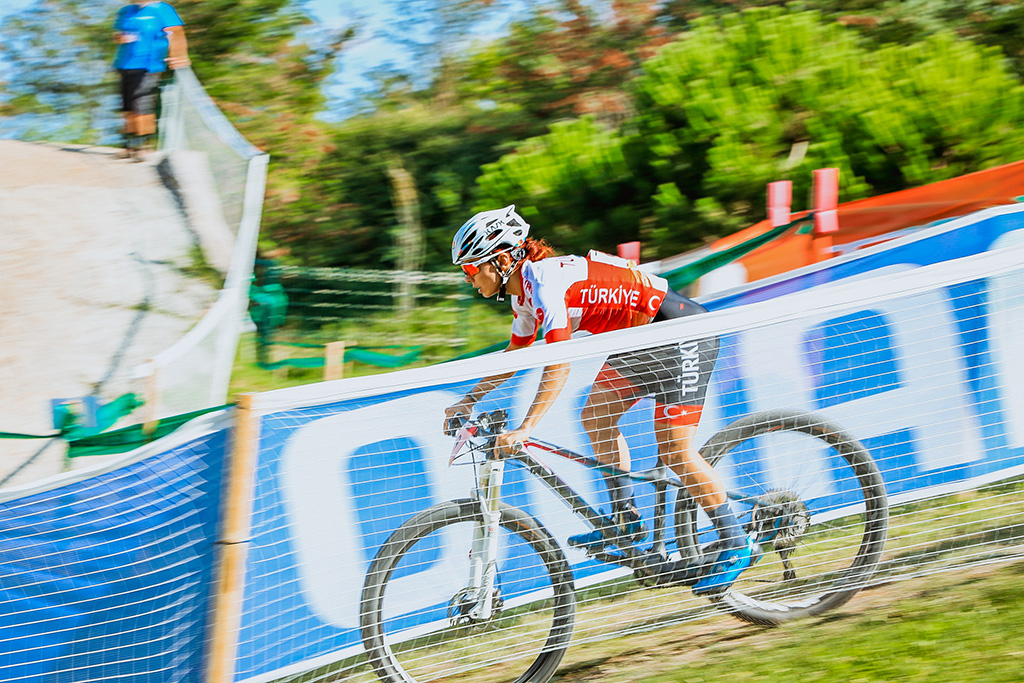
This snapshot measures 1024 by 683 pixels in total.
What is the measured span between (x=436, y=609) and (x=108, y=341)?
24.3 ft

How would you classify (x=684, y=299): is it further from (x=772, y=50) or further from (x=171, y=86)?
(x=171, y=86)

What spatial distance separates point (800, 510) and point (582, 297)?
1296mm

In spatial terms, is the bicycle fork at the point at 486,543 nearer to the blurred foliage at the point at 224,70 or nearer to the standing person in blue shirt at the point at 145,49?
the standing person in blue shirt at the point at 145,49

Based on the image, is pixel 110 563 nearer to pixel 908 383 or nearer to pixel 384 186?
pixel 908 383

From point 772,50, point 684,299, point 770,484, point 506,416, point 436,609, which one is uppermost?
point 772,50

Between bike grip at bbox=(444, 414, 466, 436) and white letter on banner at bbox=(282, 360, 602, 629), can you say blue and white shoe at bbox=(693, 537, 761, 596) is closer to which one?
white letter on banner at bbox=(282, 360, 602, 629)

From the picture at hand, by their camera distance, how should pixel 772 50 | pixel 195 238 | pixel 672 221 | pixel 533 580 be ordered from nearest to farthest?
pixel 533 580, pixel 772 50, pixel 672 221, pixel 195 238

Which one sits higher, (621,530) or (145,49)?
(145,49)

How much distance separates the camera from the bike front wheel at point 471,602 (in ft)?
11.5

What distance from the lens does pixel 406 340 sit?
11.0m

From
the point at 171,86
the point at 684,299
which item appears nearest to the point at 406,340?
the point at 171,86

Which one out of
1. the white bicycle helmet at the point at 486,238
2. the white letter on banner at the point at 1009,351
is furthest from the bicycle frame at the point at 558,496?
the white letter on banner at the point at 1009,351

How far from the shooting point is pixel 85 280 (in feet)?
34.3

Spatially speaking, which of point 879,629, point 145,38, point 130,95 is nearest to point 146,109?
point 130,95
